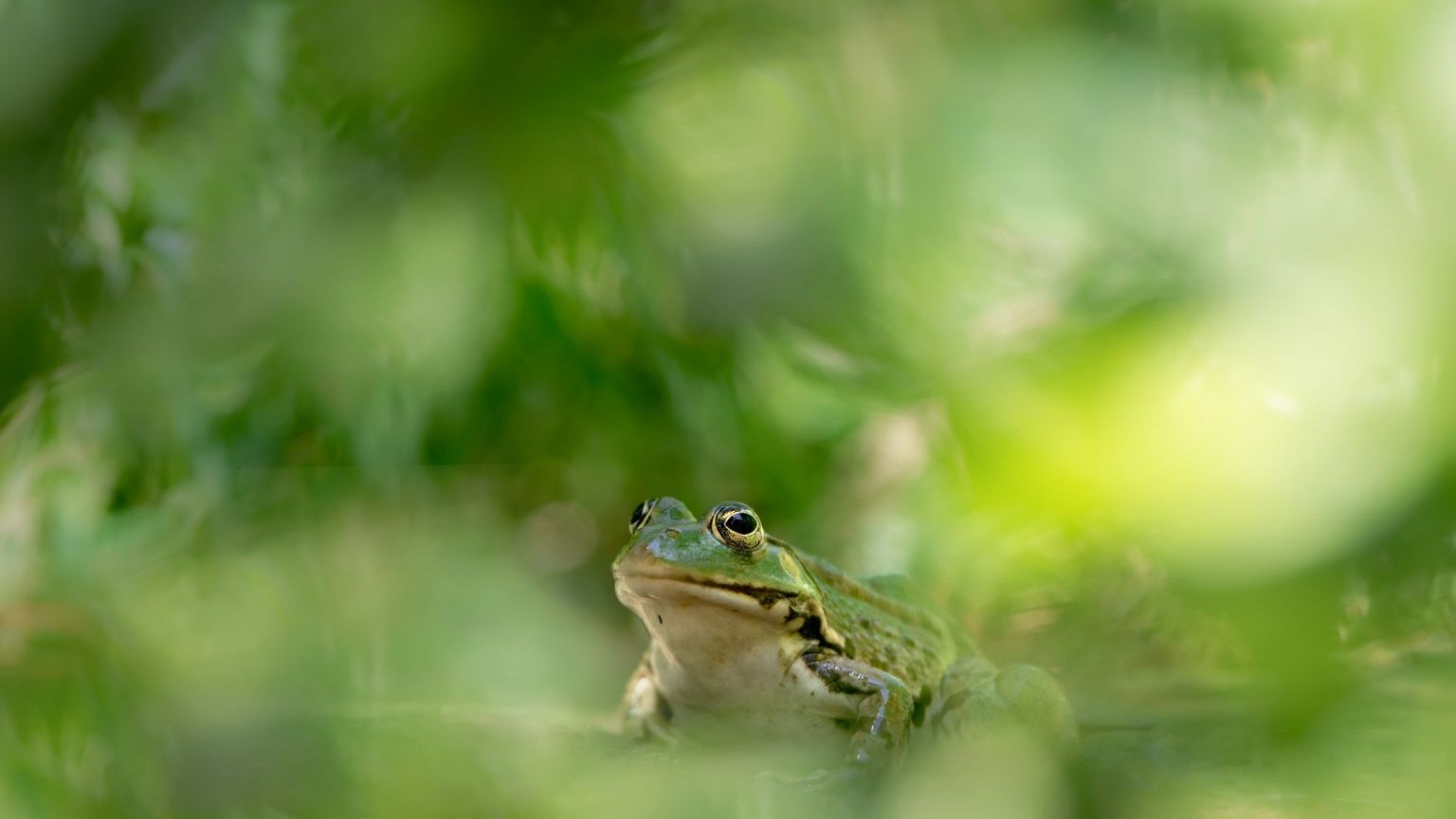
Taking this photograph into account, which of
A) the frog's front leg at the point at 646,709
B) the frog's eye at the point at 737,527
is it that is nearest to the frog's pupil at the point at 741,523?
the frog's eye at the point at 737,527

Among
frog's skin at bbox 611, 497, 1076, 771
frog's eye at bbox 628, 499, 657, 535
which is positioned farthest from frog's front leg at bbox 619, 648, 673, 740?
frog's eye at bbox 628, 499, 657, 535

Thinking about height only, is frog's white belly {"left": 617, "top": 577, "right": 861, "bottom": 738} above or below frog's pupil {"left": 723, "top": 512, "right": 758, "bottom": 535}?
below

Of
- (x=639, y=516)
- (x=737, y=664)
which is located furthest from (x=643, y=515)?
(x=737, y=664)

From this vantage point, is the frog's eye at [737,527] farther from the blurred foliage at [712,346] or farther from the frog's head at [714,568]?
the blurred foliage at [712,346]

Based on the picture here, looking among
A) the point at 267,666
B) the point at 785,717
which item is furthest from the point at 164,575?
the point at 785,717

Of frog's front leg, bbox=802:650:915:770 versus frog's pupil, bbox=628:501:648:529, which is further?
frog's pupil, bbox=628:501:648:529

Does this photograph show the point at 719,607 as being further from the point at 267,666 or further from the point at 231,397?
the point at 231,397

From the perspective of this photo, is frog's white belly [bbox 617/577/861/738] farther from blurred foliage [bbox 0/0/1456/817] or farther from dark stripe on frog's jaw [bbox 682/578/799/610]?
blurred foliage [bbox 0/0/1456/817]
